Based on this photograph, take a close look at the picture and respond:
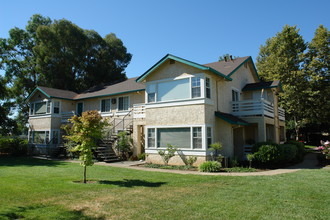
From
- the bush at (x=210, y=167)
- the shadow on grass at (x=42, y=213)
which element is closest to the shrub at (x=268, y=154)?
the bush at (x=210, y=167)

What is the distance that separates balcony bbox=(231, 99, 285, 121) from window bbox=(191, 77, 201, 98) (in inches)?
175

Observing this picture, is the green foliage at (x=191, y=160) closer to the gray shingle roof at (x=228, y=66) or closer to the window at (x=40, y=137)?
the gray shingle roof at (x=228, y=66)

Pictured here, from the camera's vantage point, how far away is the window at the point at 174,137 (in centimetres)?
1645

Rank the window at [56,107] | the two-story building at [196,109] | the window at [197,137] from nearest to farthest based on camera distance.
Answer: the window at [197,137] < the two-story building at [196,109] < the window at [56,107]

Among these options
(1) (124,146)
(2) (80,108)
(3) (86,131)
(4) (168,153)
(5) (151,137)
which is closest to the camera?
(3) (86,131)

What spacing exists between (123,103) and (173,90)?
25.1 ft

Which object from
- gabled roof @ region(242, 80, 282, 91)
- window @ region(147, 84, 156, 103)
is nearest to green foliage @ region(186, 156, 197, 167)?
window @ region(147, 84, 156, 103)

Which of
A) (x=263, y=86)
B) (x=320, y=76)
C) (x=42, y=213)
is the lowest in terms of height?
(x=42, y=213)

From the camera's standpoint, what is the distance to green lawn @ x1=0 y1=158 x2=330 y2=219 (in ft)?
21.3

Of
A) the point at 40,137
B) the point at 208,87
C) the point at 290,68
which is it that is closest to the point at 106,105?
the point at 40,137

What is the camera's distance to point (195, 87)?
1653 centimetres

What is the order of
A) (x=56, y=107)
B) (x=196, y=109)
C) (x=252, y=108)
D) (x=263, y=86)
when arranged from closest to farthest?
(x=196, y=109), (x=252, y=108), (x=263, y=86), (x=56, y=107)

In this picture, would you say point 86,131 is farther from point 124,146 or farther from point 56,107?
point 56,107

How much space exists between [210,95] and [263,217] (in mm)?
11253
